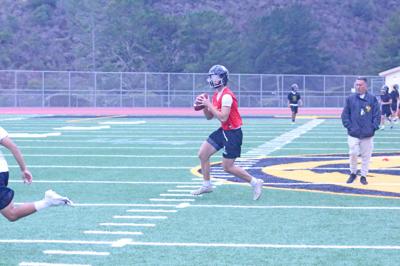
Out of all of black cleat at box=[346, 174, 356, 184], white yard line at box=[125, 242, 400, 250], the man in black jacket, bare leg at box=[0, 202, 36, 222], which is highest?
the man in black jacket

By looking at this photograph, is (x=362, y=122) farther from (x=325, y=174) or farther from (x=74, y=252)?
(x=74, y=252)

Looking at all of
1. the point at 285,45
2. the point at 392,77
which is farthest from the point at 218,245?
the point at 285,45

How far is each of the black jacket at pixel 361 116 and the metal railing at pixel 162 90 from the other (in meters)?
37.1

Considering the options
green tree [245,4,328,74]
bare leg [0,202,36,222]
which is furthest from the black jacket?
green tree [245,4,328,74]

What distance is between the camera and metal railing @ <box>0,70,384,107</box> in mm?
50219

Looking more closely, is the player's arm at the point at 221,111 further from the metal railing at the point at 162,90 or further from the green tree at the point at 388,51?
the green tree at the point at 388,51

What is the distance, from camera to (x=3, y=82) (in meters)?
61.1

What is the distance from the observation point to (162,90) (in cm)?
5097

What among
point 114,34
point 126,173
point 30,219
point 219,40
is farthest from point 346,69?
point 30,219

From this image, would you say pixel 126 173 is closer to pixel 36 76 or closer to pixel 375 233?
pixel 375 233

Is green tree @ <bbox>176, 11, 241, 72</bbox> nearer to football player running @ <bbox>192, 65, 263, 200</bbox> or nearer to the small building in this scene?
the small building

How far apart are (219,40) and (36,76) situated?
15943 mm

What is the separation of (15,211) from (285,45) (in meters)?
62.8

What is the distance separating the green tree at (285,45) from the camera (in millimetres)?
68812
